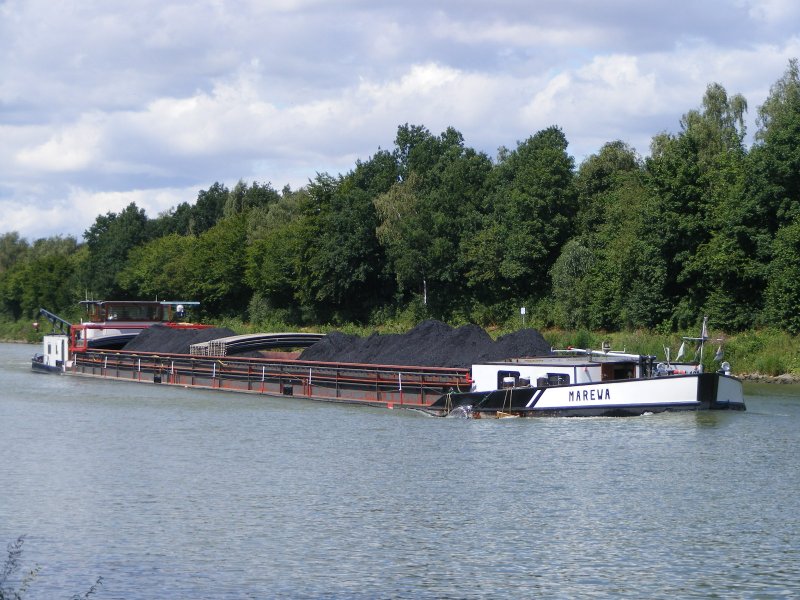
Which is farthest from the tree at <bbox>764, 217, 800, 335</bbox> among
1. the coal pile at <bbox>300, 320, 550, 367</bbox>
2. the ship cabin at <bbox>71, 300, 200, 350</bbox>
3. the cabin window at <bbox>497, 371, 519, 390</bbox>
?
the ship cabin at <bbox>71, 300, 200, 350</bbox>

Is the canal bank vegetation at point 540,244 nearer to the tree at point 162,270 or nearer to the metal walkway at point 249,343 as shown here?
the tree at point 162,270

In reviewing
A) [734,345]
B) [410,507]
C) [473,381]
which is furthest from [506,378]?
[734,345]

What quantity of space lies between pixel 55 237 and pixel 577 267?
110547 millimetres

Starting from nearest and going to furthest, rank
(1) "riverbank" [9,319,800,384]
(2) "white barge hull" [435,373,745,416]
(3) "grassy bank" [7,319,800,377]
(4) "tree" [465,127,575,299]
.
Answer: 1. (2) "white barge hull" [435,373,745,416]
2. (1) "riverbank" [9,319,800,384]
3. (3) "grassy bank" [7,319,800,377]
4. (4) "tree" [465,127,575,299]

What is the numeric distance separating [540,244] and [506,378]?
31.4 meters

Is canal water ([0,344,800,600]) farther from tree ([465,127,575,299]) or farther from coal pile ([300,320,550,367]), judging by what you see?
tree ([465,127,575,299])

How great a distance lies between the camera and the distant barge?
2880 centimetres

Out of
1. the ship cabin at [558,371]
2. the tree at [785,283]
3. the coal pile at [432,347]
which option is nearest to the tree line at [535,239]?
the tree at [785,283]

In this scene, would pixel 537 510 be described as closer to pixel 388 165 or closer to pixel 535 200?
pixel 535 200

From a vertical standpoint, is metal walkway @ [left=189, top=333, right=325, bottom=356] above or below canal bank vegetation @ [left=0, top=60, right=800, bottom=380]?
below

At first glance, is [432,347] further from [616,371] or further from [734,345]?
[734,345]

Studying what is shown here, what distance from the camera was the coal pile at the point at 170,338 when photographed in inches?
1893

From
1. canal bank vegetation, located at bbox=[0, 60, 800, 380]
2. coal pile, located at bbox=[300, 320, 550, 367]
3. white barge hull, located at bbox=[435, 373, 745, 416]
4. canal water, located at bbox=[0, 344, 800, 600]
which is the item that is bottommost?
canal water, located at bbox=[0, 344, 800, 600]

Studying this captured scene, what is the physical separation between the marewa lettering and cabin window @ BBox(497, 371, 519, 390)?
223 cm
